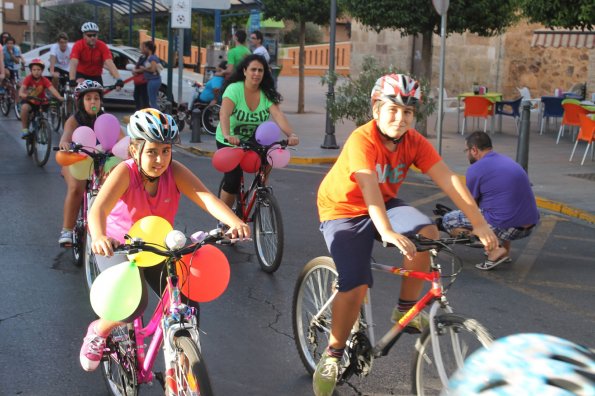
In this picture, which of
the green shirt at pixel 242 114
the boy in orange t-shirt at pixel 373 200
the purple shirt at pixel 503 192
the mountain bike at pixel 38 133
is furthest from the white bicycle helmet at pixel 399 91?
the mountain bike at pixel 38 133

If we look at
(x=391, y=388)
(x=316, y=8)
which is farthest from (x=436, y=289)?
(x=316, y=8)

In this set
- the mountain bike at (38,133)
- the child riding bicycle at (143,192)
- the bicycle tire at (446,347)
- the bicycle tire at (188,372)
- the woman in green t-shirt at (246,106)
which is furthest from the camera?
the mountain bike at (38,133)

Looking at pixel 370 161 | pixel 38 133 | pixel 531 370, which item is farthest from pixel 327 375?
pixel 38 133

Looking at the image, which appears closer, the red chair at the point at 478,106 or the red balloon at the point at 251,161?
the red balloon at the point at 251,161

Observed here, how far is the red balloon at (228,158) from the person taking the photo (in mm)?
7406

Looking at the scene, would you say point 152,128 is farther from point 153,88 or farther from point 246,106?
point 153,88

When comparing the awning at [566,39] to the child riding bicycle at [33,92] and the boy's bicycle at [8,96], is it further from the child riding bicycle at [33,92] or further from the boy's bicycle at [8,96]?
the boy's bicycle at [8,96]

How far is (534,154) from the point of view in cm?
1548

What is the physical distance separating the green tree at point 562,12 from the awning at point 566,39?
15.1 feet

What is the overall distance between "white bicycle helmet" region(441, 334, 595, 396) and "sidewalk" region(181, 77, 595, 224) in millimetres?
8959

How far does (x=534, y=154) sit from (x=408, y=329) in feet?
39.4

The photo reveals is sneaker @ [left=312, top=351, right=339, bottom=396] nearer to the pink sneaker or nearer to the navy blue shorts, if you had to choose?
the navy blue shorts

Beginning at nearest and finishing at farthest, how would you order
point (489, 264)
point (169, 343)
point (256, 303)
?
point (169, 343), point (256, 303), point (489, 264)

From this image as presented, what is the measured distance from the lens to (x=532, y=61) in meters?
26.1
